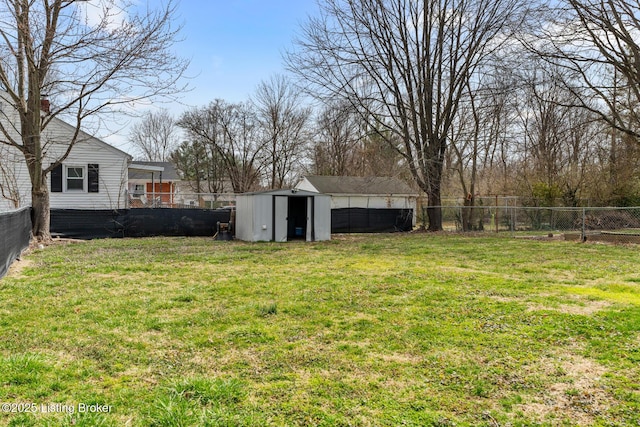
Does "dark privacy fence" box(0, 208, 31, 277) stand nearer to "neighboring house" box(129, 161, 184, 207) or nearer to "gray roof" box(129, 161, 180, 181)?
"neighboring house" box(129, 161, 184, 207)

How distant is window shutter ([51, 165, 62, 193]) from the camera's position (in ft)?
54.4

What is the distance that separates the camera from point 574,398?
9.05 feet

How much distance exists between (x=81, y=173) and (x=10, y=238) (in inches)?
443

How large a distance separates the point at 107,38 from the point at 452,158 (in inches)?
751

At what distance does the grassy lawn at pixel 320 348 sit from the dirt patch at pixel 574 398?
14 millimetres

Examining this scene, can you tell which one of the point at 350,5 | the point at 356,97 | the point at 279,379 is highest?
the point at 350,5

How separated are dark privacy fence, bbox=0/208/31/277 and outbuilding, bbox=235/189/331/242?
6.34 meters

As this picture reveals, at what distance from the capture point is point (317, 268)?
8164 millimetres

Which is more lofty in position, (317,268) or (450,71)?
(450,71)

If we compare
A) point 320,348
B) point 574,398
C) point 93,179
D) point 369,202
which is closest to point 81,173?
point 93,179

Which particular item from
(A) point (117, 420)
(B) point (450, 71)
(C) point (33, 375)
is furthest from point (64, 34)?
(B) point (450, 71)

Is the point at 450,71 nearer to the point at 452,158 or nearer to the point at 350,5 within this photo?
the point at 350,5

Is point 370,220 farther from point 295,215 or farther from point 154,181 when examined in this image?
point 154,181

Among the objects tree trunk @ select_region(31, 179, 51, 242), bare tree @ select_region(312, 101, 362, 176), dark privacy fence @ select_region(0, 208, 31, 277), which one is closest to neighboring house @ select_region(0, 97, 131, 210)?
tree trunk @ select_region(31, 179, 51, 242)
